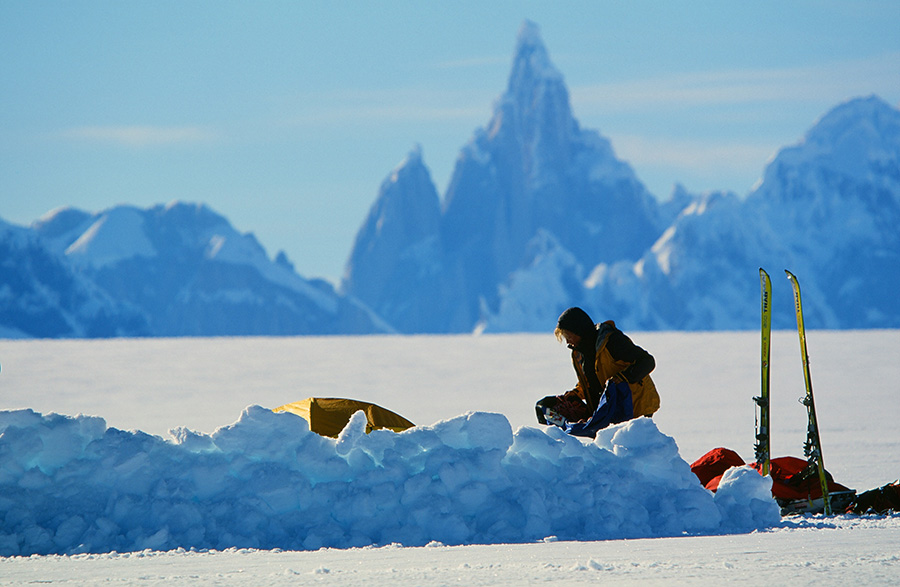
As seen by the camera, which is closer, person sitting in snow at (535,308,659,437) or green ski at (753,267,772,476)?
person sitting in snow at (535,308,659,437)

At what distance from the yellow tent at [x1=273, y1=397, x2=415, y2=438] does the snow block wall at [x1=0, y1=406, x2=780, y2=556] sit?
190 centimetres

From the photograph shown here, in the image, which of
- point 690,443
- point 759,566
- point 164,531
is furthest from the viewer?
point 690,443

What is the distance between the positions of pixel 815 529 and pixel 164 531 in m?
3.59

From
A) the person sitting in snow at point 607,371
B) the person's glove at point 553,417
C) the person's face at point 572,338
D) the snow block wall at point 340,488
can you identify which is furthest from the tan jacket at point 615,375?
the snow block wall at point 340,488

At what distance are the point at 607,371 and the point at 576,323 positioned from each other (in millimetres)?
378

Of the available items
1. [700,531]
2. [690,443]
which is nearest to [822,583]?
[700,531]

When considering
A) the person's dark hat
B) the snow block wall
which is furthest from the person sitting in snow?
the snow block wall

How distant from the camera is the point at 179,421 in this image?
1311 cm

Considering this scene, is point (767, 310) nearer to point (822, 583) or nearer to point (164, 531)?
point (822, 583)

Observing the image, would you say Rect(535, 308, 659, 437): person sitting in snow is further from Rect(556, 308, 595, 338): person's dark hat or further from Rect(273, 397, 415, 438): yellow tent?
Rect(273, 397, 415, 438): yellow tent

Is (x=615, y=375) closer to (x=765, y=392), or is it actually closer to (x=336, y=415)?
(x=765, y=392)

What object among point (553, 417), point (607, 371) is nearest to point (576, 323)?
point (607, 371)

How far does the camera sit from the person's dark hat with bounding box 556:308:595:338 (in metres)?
6.33

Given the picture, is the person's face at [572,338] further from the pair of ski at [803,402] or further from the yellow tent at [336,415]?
the yellow tent at [336,415]
